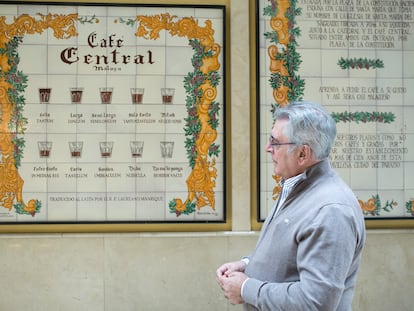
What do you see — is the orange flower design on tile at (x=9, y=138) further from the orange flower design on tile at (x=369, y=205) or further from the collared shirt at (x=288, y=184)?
the orange flower design on tile at (x=369, y=205)

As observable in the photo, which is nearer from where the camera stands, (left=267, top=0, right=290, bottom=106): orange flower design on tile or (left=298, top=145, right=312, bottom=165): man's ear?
(left=298, top=145, right=312, bottom=165): man's ear

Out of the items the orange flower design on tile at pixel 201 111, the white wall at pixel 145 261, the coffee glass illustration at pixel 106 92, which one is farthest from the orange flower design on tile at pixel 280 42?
the coffee glass illustration at pixel 106 92

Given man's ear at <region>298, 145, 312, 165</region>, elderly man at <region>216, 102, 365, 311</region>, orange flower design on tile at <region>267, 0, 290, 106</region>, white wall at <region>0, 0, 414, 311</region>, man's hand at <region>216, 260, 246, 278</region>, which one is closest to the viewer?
elderly man at <region>216, 102, 365, 311</region>

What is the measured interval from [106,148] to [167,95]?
52cm

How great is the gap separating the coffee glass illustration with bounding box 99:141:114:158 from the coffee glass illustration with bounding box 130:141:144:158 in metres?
0.13

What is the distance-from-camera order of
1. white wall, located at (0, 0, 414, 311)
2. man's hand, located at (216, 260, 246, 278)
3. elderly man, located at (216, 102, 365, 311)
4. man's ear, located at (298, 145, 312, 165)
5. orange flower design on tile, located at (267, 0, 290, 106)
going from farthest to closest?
orange flower design on tile, located at (267, 0, 290, 106) < white wall, located at (0, 0, 414, 311) < man's hand, located at (216, 260, 246, 278) < man's ear, located at (298, 145, 312, 165) < elderly man, located at (216, 102, 365, 311)

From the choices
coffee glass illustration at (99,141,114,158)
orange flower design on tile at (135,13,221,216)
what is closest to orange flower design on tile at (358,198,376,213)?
orange flower design on tile at (135,13,221,216)

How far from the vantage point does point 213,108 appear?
3.26 metres

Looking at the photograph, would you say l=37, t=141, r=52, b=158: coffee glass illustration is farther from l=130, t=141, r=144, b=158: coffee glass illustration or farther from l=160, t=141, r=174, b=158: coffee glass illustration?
l=160, t=141, r=174, b=158: coffee glass illustration

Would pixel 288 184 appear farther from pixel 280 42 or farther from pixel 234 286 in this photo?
pixel 280 42

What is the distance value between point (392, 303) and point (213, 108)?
1775 mm

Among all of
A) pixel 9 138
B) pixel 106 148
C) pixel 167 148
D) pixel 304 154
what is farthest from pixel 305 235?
pixel 9 138

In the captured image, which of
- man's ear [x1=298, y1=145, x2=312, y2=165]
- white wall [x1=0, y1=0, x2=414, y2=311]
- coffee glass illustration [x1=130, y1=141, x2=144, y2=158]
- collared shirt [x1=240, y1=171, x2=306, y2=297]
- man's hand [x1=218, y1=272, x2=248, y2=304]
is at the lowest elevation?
white wall [x1=0, y1=0, x2=414, y2=311]

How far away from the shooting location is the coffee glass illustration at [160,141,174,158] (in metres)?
3.23
